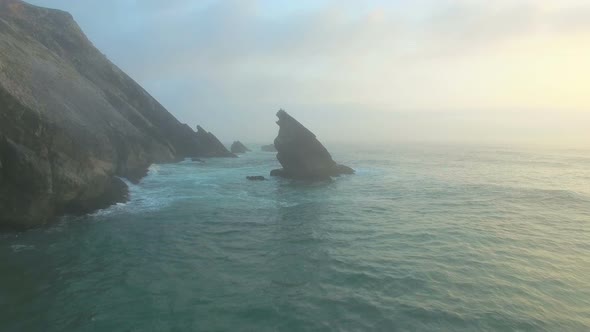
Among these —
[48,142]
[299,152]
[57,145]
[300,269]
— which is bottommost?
[300,269]

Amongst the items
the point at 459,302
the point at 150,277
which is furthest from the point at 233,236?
the point at 459,302

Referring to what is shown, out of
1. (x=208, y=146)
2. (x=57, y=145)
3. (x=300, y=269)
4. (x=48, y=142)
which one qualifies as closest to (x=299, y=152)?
(x=57, y=145)

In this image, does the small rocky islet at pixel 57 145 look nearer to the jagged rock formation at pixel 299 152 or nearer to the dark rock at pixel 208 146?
the jagged rock formation at pixel 299 152

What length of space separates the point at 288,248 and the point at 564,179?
168 feet

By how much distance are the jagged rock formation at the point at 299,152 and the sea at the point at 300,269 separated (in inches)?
724

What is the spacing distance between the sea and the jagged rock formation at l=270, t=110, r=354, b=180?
18389 mm

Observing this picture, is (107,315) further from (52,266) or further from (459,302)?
(459,302)

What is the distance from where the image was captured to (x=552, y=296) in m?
14.2

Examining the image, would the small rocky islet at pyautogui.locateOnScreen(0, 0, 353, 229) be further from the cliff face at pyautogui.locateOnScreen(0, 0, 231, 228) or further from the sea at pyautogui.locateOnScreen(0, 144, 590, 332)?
the sea at pyautogui.locateOnScreen(0, 144, 590, 332)

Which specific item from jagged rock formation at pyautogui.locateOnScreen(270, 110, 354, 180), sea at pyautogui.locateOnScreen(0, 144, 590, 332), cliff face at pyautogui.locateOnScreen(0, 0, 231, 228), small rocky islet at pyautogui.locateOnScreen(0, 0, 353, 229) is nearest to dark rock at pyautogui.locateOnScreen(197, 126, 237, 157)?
small rocky islet at pyautogui.locateOnScreen(0, 0, 353, 229)

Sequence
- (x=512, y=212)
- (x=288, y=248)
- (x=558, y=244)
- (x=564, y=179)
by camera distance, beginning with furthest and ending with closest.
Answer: (x=564, y=179)
(x=512, y=212)
(x=558, y=244)
(x=288, y=248)

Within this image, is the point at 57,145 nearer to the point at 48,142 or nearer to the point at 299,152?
the point at 48,142

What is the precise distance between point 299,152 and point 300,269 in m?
33.0

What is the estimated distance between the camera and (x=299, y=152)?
48.8m
